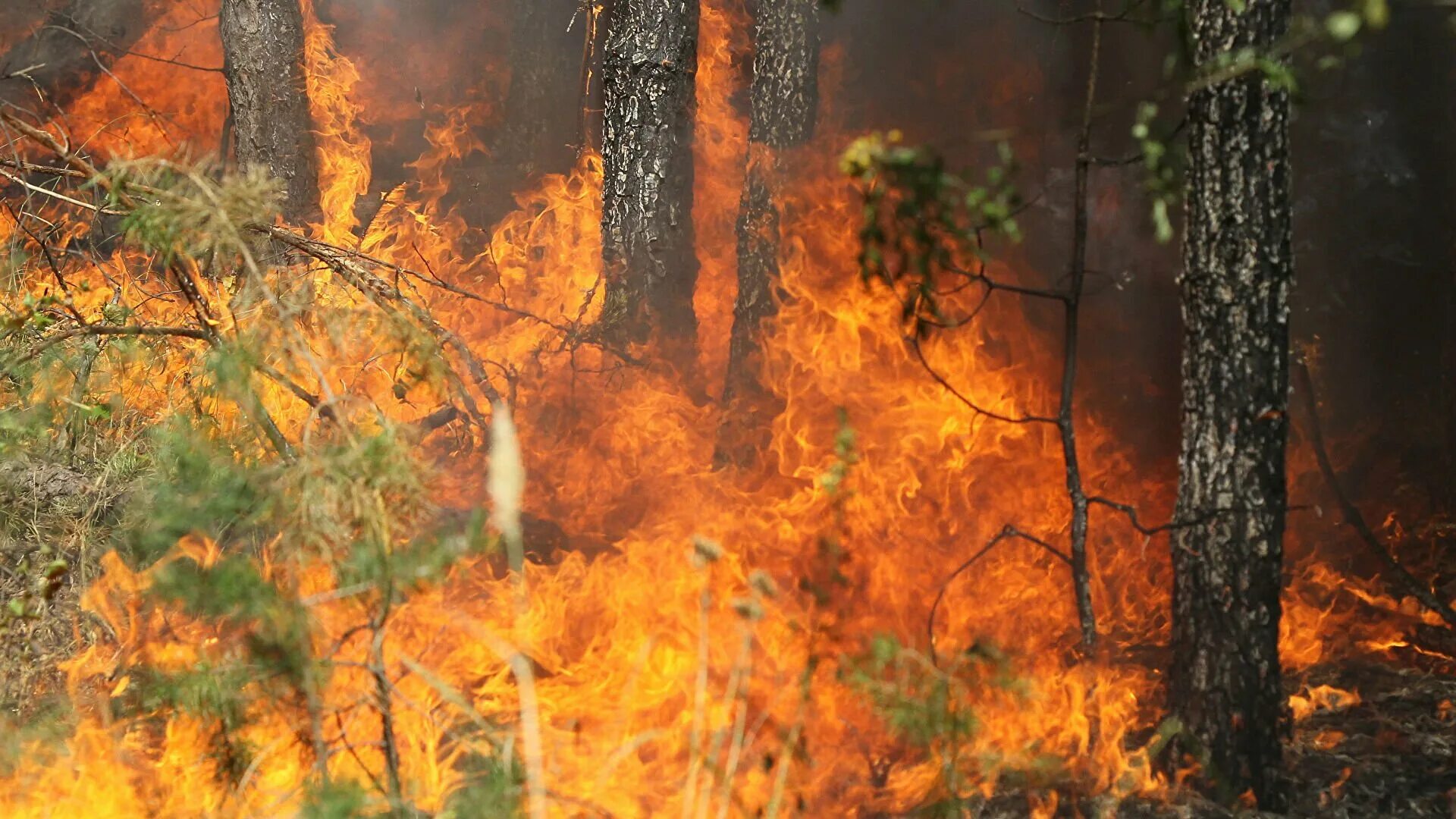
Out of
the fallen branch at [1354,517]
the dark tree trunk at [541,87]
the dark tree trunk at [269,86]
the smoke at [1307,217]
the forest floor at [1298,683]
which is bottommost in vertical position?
the forest floor at [1298,683]

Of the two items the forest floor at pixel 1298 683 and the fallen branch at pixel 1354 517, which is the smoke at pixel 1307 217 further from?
the forest floor at pixel 1298 683

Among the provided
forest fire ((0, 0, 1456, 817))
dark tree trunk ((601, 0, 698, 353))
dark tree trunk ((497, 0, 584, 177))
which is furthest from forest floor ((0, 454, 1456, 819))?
dark tree trunk ((497, 0, 584, 177))

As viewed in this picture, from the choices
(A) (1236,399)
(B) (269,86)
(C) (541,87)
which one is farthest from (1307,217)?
(B) (269,86)

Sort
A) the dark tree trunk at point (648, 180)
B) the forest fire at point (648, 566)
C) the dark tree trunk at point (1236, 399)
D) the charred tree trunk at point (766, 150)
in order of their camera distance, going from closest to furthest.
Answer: the forest fire at point (648, 566), the dark tree trunk at point (1236, 399), the charred tree trunk at point (766, 150), the dark tree trunk at point (648, 180)

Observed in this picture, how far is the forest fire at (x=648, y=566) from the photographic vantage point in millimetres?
3205

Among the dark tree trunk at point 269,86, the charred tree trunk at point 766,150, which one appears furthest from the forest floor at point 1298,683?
the dark tree trunk at point 269,86

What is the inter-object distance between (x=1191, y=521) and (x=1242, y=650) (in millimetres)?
540

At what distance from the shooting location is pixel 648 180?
736 cm

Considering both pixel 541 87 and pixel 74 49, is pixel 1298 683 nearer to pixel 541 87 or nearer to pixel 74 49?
pixel 541 87

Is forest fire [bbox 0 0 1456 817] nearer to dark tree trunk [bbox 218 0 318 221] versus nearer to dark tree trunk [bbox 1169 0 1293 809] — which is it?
dark tree trunk [bbox 1169 0 1293 809]

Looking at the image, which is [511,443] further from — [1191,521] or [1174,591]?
[1174,591]

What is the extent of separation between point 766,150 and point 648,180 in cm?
84

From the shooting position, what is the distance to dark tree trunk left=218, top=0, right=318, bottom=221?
28.1 ft

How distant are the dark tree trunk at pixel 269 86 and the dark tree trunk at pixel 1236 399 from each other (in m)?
6.96
